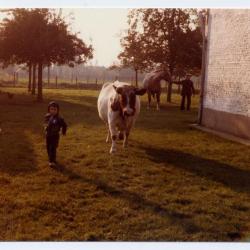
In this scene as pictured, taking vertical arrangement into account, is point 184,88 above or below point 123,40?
below

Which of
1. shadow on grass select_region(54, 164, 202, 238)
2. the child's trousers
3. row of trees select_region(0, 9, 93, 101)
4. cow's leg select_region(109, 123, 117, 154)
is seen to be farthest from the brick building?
shadow on grass select_region(54, 164, 202, 238)

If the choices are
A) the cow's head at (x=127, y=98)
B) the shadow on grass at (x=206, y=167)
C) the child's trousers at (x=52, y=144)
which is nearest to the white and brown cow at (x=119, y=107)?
the cow's head at (x=127, y=98)

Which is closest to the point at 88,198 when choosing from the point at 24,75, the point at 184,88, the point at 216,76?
the point at 216,76

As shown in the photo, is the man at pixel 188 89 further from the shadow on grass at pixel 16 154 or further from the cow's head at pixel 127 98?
the cow's head at pixel 127 98

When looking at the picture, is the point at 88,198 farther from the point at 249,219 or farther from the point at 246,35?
the point at 246,35

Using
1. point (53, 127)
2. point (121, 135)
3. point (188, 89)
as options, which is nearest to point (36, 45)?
point (121, 135)

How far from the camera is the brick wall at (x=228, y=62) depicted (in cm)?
1240

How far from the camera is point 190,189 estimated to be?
26.0 ft

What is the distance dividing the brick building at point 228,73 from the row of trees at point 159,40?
2.17 feet

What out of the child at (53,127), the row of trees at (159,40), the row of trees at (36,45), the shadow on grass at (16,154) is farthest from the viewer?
the row of trees at (36,45)

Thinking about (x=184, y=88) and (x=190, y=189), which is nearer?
(x=190, y=189)

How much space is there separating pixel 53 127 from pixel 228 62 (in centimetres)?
644

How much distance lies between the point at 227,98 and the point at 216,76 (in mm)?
956

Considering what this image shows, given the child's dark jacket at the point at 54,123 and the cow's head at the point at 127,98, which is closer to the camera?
the child's dark jacket at the point at 54,123
